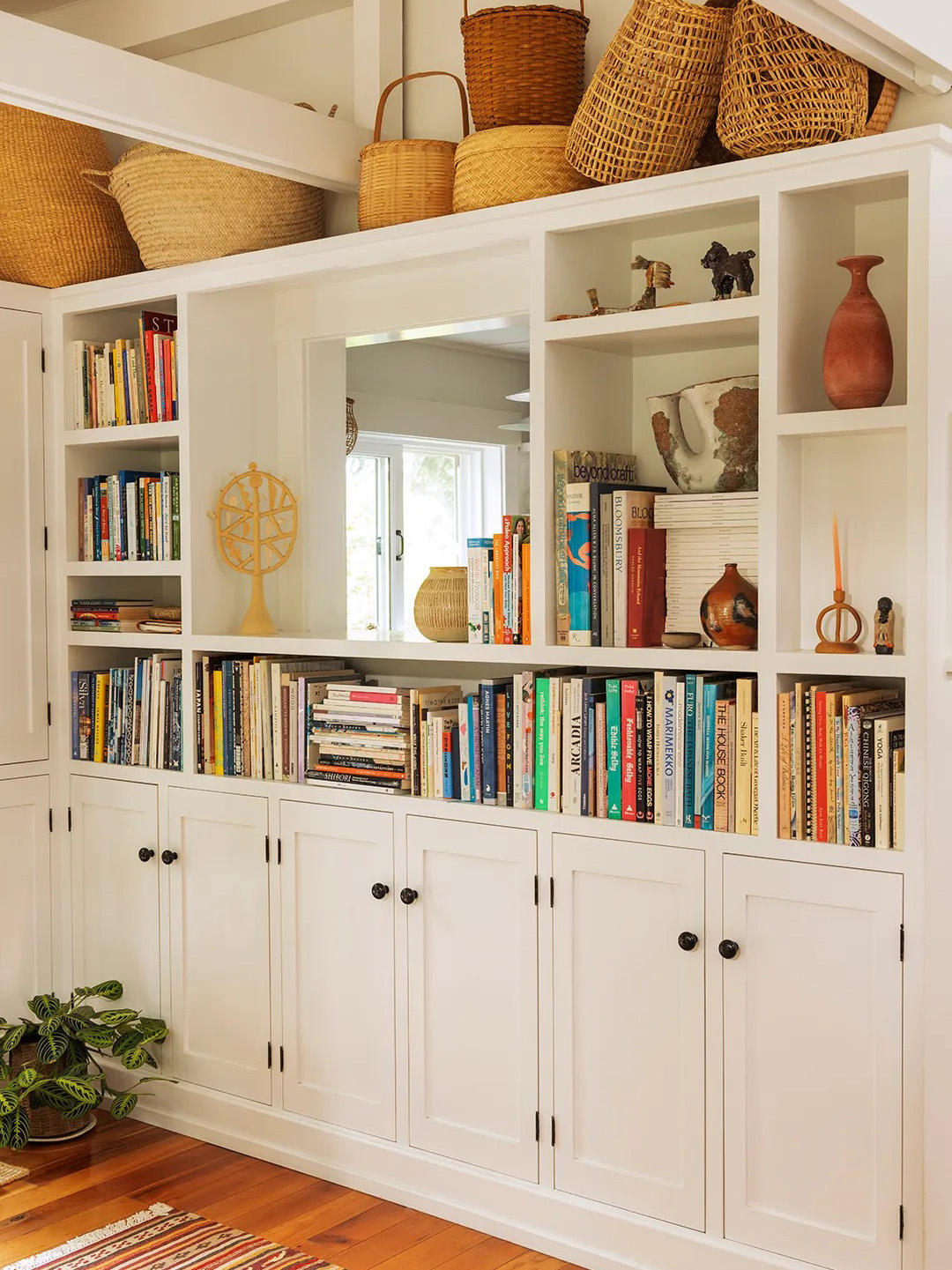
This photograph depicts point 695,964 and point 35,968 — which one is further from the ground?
point 695,964

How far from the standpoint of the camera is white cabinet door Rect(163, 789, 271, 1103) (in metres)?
3.25

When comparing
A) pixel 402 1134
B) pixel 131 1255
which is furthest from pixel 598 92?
pixel 131 1255

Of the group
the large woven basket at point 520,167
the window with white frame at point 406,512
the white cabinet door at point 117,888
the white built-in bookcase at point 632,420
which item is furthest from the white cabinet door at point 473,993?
the window with white frame at point 406,512

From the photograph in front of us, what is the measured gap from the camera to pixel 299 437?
3480 mm

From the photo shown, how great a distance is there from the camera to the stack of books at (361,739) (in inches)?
118

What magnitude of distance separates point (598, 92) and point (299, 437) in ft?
3.99

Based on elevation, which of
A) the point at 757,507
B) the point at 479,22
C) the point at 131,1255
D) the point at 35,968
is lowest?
the point at 131,1255

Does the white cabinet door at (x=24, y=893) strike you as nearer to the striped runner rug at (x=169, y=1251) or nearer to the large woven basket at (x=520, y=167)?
the striped runner rug at (x=169, y=1251)

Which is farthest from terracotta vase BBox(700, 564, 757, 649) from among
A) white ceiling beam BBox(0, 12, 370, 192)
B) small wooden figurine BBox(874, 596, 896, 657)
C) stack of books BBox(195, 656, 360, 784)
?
white ceiling beam BBox(0, 12, 370, 192)

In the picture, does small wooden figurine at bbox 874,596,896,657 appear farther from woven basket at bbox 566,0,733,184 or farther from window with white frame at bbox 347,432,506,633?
window with white frame at bbox 347,432,506,633

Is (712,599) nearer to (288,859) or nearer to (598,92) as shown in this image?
(598,92)

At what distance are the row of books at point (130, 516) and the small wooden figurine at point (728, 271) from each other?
4.85 ft

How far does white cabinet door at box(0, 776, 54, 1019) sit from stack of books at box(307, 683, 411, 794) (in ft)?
2.93

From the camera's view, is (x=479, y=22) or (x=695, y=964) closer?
(x=695, y=964)
